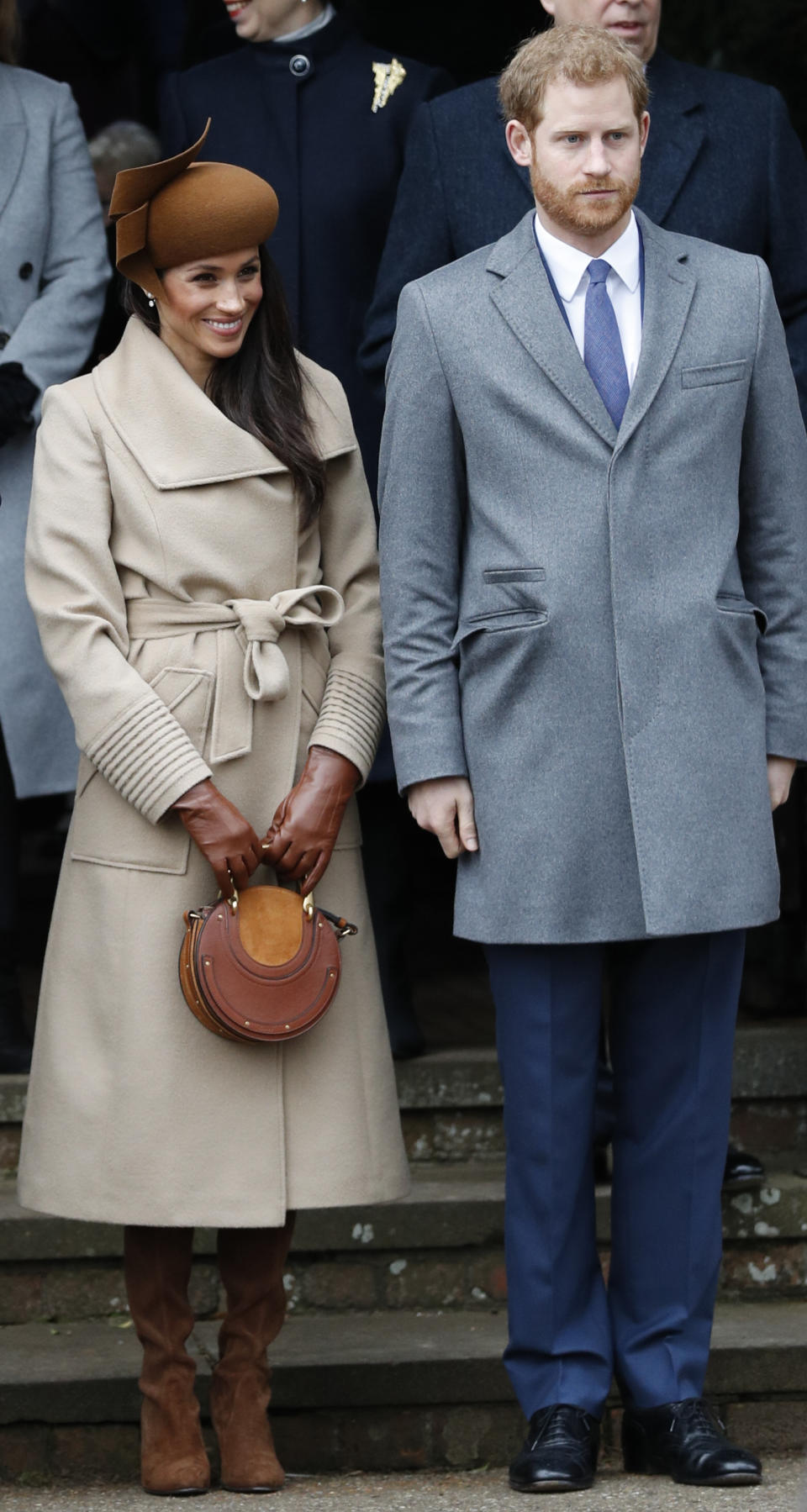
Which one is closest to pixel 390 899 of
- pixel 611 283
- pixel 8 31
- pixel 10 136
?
pixel 611 283

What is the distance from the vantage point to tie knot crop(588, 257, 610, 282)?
310cm

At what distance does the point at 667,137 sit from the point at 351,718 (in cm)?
115

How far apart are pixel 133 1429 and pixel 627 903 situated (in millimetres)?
1240

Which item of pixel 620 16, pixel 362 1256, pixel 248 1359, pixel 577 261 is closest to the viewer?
pixel 577 261

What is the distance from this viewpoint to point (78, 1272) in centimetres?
384

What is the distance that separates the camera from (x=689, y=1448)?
3.07m

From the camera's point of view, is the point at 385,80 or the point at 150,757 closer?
the point at 150,757

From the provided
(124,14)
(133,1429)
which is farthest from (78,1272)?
(124,14)

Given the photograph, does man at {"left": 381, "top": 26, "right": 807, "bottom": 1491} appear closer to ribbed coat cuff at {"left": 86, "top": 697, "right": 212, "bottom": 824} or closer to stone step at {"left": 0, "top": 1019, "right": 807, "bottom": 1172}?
ribbed coat cuff at {"left": 86, "top": 697, "right": 212, "bottom": 824}

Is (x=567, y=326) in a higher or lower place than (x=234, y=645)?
higher

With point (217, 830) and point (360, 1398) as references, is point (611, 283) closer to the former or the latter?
point (217, 830)

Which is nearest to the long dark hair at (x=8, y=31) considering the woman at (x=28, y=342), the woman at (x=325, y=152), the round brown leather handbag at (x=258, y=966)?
the woman at (x=28, y=342)

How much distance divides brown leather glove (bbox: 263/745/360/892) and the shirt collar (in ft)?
2.39

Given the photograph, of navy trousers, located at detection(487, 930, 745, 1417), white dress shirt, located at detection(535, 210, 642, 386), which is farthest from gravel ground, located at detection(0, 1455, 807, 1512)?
white dress shirt, located at detection(535, 210, 642, 386)
